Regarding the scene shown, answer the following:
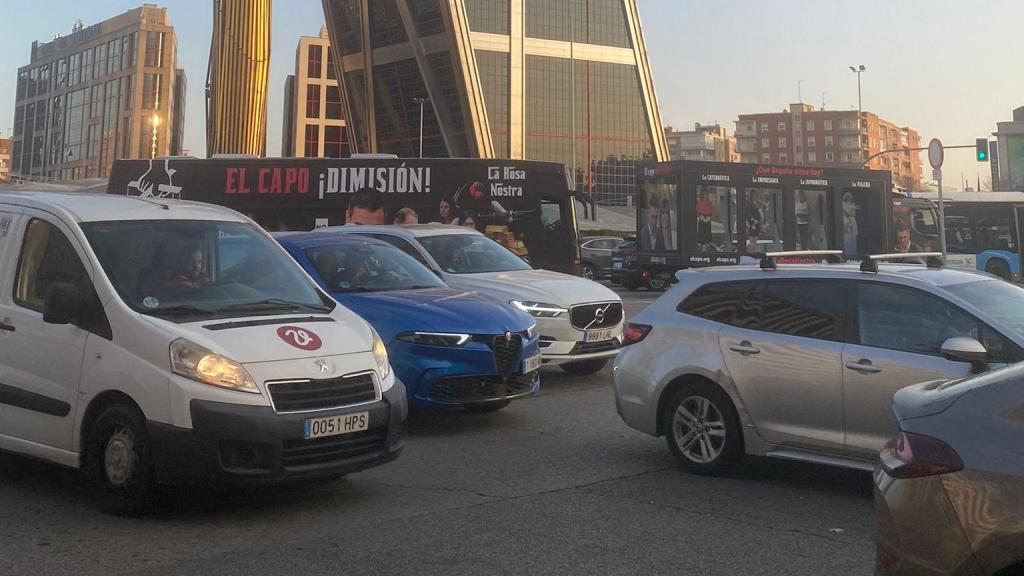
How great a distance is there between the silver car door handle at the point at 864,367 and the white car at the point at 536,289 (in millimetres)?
4795

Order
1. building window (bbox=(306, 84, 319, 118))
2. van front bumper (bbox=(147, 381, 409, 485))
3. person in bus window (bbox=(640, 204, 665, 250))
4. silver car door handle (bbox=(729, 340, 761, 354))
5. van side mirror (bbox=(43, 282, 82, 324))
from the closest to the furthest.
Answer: van front bumper (bbox=(147, 381, 409, 485)), van side mirror (bbox=(43, 282, 82, 324)), silver car door handle (bbox=(729, 340, 761, 354)), person in bus window (bbox=(640, 204, 665, 250)), building window (bbox=(306, 84, 319, 118))

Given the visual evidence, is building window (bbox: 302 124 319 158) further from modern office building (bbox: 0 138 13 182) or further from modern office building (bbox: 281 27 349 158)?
modern office building (bbox: 0 138 13 182)

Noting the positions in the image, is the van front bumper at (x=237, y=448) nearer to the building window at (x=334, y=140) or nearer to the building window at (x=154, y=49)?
the building window at (x=334, y=140)

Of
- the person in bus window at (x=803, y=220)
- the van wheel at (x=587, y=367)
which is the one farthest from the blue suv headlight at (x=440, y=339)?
the person in bus window at (x=803, y=220)

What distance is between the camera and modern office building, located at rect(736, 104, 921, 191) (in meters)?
145

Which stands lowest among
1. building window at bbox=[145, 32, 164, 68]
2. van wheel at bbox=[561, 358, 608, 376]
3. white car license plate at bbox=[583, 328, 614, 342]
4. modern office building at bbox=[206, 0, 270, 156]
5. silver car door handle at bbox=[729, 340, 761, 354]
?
van wheel at bbox=[561, 358, 608, 376]

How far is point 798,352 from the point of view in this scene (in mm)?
5883

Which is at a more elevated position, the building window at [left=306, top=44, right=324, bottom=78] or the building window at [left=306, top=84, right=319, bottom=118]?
the building window at [left=306, top=44, right=324, bottom=78]

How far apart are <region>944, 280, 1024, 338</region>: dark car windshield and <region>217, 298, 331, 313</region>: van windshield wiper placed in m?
3.97

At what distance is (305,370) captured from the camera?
5.08 meters

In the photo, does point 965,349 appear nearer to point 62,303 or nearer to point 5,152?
point 62,303

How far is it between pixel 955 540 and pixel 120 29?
5431 inches

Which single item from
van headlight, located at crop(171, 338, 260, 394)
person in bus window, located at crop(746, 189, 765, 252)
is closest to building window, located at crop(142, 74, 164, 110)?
person in bus window, located at crop(746, 189, 765, 252)

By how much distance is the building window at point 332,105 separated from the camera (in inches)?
3873
